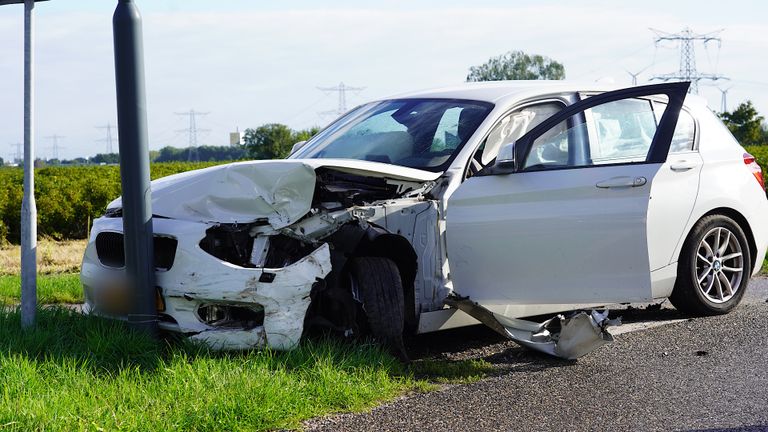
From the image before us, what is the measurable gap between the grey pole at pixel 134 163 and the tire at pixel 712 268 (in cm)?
377

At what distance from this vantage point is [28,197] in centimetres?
599

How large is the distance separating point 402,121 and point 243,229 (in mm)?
1776

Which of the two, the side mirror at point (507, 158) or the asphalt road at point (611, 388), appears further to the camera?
the side mirror at point (507, 158)

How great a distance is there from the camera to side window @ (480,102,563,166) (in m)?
6.39

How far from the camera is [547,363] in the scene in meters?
5.84

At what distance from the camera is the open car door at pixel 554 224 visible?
569 cm

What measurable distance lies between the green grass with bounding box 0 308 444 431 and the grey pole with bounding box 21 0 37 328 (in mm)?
203

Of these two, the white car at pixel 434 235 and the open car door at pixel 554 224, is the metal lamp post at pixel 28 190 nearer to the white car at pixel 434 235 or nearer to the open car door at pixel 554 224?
the white car at pixel 434 235

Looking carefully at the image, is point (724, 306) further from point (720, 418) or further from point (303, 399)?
point (303, 399)

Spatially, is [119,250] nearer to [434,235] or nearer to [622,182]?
[434,235]

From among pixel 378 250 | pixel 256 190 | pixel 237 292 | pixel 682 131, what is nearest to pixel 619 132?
pixel 682 131

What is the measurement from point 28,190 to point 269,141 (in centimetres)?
6628

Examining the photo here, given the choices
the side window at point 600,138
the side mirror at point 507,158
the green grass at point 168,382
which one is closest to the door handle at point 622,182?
the side window at point 600,138

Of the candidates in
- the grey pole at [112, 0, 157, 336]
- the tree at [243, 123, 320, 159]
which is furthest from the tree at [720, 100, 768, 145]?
the grey pole at [112, 0, 157, 336]
